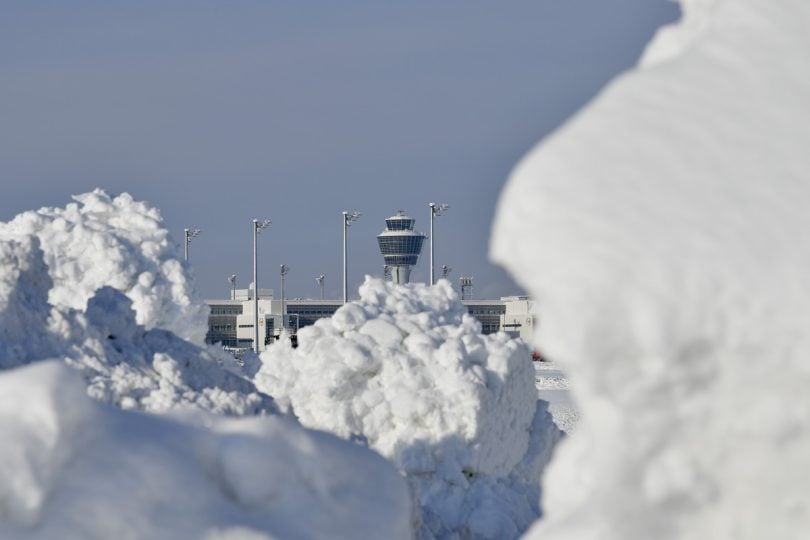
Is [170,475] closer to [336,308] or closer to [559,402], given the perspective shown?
[559,402]

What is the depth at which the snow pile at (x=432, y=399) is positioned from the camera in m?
10.5

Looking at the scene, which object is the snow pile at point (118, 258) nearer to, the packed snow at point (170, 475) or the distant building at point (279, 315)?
the packed snow at point (170, 475)

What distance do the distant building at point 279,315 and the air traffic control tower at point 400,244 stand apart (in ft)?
16.2

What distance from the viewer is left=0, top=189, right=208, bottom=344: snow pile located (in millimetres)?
22062

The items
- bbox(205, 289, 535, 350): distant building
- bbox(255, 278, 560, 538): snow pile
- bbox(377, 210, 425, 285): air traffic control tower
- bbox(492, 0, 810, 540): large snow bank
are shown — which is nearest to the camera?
bbox(492, 0, 810, 540): large snow bank

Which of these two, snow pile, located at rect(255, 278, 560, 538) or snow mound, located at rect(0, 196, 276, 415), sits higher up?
snow mound, located at rect(0, 196, 276, 415)

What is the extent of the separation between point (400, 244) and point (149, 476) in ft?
314

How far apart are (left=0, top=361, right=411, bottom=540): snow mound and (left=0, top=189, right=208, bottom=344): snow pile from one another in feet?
56.7

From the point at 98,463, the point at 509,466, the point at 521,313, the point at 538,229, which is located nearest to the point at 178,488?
the point at 98,463

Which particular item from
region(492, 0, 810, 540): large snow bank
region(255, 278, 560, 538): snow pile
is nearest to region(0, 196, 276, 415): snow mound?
region(255, 278, 560, 538): snow pile

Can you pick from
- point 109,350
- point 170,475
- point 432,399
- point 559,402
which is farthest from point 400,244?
point 170,475

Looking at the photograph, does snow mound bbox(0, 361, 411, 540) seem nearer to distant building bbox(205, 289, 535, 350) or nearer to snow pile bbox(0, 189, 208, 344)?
snow pile bbox(0, 189, 208, 344)

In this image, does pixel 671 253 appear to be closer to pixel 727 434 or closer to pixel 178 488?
pixel 727 434

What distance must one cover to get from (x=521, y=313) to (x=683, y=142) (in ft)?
310
